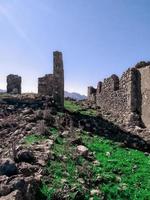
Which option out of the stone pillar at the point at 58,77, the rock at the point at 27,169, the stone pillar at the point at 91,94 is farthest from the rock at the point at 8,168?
the stone pillar at the point at 91,94

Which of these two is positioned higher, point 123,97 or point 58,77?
point 58,77

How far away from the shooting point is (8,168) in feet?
35.2

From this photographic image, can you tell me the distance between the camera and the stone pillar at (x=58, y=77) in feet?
75.1

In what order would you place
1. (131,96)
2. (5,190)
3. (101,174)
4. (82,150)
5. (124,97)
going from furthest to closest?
(124,97), (131,96), (82,150), (101,174), (5,190)

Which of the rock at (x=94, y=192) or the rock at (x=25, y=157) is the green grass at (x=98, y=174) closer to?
the rock at (x=94, y=192)

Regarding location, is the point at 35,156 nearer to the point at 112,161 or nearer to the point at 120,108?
the point at 112,161

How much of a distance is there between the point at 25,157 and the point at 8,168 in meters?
1.05

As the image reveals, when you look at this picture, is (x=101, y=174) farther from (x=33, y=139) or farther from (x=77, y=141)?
(x=33, y=139)

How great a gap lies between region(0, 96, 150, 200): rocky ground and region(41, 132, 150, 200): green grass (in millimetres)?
27

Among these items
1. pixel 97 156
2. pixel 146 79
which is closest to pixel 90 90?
pixel 146 79

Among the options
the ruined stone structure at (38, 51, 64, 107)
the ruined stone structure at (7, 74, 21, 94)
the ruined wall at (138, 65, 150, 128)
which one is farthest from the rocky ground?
the ruined stone structure at (7, 74, 21, 94)

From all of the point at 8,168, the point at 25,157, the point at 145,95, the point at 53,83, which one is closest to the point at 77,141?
the point at 25,157

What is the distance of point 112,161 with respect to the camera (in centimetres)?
1320

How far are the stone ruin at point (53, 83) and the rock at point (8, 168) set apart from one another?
11255 millimetres
